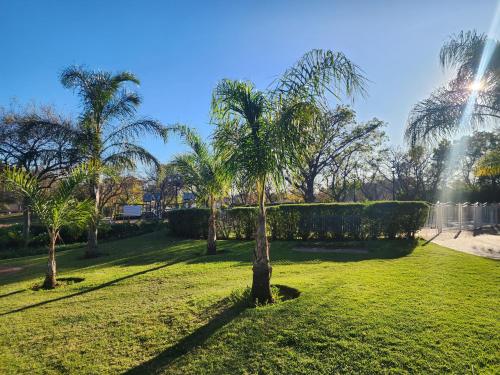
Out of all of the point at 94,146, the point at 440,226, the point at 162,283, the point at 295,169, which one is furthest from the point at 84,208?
the point at 440,226

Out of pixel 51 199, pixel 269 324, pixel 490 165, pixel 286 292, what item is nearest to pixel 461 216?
pixel 490 165

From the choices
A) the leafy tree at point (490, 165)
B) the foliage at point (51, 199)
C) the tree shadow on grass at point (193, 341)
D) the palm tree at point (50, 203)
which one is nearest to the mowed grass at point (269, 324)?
the tree shadow on grass at point (193, 341)

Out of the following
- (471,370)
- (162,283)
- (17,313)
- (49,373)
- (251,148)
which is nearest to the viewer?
(471,370)

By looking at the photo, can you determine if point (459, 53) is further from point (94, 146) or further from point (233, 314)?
point (94, 146)

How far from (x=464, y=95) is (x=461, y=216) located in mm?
8364

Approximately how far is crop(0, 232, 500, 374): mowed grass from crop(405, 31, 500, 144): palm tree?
468 centimetres

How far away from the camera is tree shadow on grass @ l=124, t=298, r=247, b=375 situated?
3.47 meters

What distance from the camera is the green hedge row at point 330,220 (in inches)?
445

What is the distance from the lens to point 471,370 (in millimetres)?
3045

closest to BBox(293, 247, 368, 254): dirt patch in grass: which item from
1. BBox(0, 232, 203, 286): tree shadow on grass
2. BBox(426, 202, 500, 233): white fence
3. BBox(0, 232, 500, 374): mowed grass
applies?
BBox(0, 232, 500, 374): mowed grass

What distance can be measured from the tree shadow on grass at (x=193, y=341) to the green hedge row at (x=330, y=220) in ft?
26.0

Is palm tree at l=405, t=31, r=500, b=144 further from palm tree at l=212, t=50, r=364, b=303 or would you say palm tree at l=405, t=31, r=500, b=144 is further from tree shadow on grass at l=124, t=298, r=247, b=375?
tree shadow on grass at l=124, t=298, r=247, b=375

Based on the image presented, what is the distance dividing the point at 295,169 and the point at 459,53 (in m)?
7.66

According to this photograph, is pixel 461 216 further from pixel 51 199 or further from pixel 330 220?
pixel 51 199
